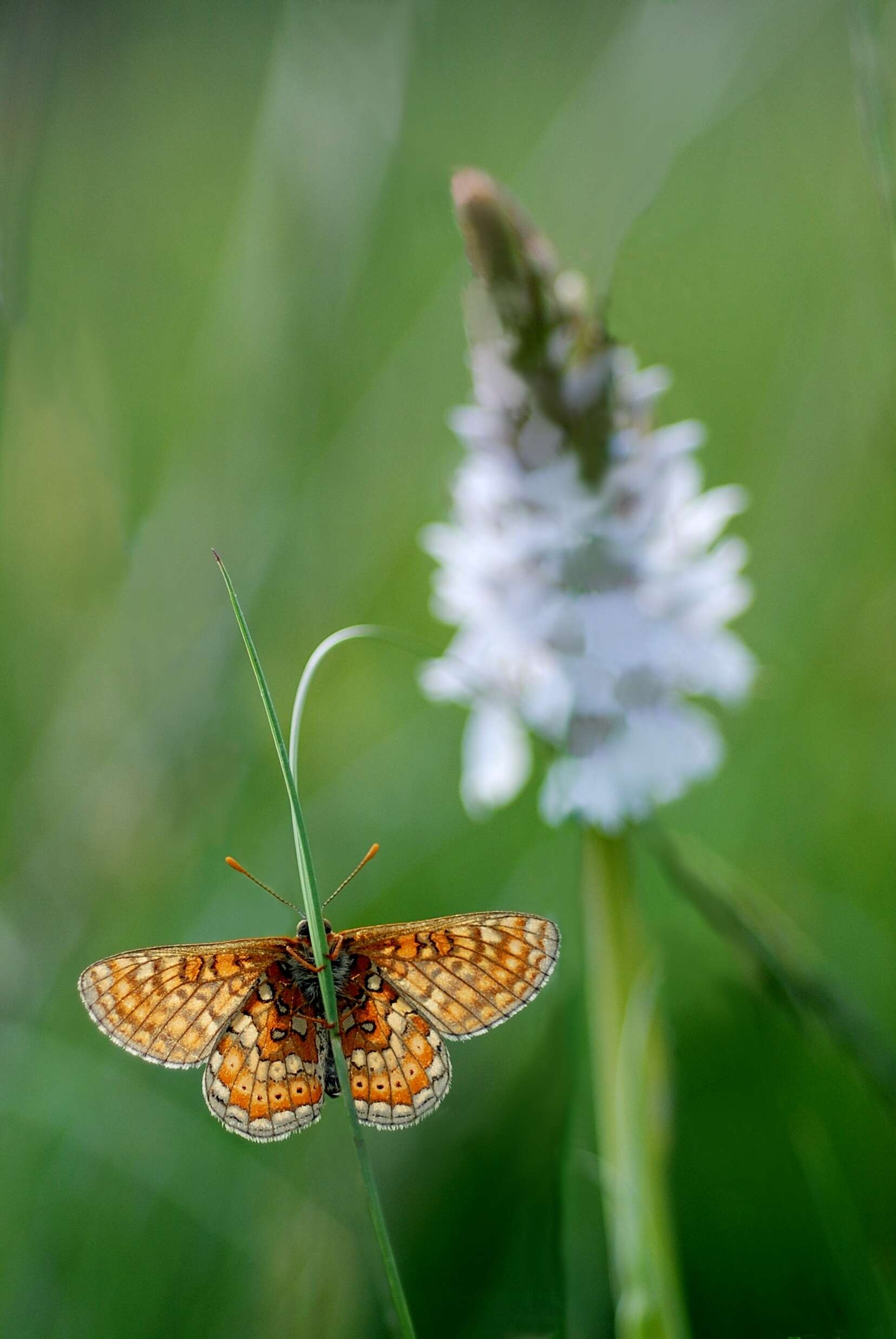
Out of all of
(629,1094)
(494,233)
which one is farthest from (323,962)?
(494,233)

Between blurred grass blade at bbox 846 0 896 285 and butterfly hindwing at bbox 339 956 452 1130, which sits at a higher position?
blurred grass blade at bbox 846 0 896 285

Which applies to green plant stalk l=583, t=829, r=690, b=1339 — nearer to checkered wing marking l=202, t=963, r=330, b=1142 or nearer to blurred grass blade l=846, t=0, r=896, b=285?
checkered wing marking l=202, t=963, r=330, b=1142

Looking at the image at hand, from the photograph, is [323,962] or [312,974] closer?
[323,962]

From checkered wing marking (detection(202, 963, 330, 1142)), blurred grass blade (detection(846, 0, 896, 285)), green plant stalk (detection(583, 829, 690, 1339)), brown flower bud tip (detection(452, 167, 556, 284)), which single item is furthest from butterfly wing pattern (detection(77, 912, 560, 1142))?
→ blurred grass blade (detection(846, 0, 896, 285))

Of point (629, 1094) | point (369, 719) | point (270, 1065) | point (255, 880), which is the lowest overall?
point (629, 1094)

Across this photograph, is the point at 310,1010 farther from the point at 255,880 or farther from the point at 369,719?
the point at 369,719

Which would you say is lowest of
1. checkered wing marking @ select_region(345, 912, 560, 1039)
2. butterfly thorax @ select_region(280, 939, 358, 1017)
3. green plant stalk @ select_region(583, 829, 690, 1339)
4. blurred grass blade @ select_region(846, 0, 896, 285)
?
green plant stalk @ select_region(583, 829, 690, 1339)
